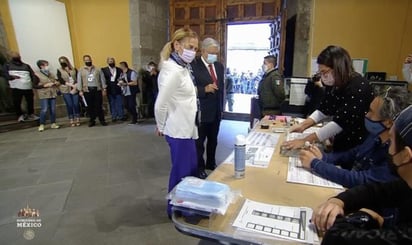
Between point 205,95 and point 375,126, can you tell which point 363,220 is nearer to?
point 375,126

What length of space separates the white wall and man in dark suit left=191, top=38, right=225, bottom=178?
4.91 meters

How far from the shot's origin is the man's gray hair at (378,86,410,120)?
1.13 meters

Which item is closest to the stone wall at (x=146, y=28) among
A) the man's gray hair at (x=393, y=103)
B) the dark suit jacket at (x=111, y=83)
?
the dark suit jacket at (x=111, y=83)

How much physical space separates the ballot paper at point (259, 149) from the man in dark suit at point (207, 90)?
791 millimetres

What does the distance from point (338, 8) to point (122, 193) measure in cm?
428

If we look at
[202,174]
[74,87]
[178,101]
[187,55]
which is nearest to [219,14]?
[74,87]

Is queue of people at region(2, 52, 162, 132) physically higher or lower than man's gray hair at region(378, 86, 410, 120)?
lower

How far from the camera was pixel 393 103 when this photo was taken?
1146mm

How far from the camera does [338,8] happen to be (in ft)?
13.7

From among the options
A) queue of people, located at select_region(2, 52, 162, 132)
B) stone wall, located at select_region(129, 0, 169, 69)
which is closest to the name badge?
queue of people, located at select_region(2, 52, 162, 132)

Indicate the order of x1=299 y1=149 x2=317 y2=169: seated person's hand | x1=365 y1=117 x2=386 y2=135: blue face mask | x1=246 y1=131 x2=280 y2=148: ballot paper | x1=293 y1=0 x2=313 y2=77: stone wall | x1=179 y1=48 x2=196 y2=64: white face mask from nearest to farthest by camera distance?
x1=365 y1=117 x2=386 y2=135: blue face mask < x1=299 y1=149 x2=317 y2=169: seated person's hand < x1=246 y1=131 x2=280 y2=148: ballot paper < x1=179 y1=48 x2=196 y2=64: white face mask < x1=293 y1=0 x2=313 y2=77: stone wall

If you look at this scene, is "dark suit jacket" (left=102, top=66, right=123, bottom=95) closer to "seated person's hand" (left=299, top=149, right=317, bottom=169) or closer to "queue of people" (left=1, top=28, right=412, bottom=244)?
"queue of people" (left=1, top=28, right=412, bottom=244)

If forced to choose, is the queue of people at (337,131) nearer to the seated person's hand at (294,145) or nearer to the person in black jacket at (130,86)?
the seated person's hand at (294,145)

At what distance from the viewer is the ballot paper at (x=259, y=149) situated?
1.43 meters
